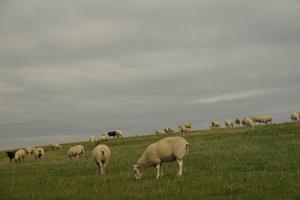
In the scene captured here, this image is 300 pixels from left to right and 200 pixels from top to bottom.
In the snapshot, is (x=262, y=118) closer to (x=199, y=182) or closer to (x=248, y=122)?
(x=248, y=122)

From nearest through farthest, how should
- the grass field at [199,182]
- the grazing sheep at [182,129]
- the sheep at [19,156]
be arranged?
the grass field at [199,182] → the sheep at [19,156] → the grazing sheep at [182,129]

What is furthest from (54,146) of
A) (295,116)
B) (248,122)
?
(295,116)

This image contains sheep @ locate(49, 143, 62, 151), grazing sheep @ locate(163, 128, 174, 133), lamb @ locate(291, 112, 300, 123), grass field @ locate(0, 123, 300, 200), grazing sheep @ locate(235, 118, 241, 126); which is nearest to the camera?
grass field @ locate(0, 123, 300, 200)

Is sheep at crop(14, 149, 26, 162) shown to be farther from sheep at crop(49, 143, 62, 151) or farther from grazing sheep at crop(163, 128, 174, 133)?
grazing sheep at crop(163, 128, 174, 133)

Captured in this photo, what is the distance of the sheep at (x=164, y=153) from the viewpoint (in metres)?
22.5

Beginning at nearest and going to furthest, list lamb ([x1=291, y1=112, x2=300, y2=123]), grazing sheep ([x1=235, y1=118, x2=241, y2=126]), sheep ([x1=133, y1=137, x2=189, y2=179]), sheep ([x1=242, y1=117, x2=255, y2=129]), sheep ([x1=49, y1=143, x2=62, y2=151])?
sheep ([x1=133, y1=137, x2=189, y2=179]) < sheep ([x1=242, y1=117, x2=255, y2=129]) < lamb ([x1=291, y1=112, x2=300, y2=123]) < sheep ([x1=49, y1=143, x2=62, y2=151]) < grazing sheep ([x1=235, y1=118, x2=241, y2=126])

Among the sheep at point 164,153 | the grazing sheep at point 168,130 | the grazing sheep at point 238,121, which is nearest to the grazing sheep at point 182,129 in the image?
the grazing sheep at point 168,130

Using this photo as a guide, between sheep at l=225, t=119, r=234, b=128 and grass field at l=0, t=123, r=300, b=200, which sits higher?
sheep at l=225, t=119, r=234, b=128

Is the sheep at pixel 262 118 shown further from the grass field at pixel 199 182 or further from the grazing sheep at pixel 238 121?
the grass field at pixel 199 182

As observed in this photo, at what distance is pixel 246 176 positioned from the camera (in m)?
20.8

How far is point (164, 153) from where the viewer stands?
22.9 metres

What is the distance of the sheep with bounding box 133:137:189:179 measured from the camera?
73.7ft

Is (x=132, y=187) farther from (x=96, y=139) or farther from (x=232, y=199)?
(x=96, y=139)

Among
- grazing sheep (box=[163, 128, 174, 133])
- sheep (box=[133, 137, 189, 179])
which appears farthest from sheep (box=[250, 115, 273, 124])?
sheep (box=[133, 137, 189, 179])
